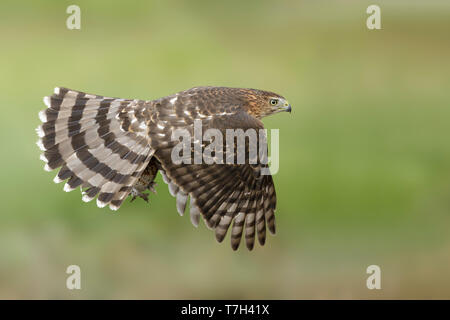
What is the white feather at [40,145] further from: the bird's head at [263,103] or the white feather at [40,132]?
the bird's head at [263,103]

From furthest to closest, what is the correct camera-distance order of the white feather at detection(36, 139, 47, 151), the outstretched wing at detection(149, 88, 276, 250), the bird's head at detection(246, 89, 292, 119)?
the bird's head at detection(246, 89, 292, 119) → the white feather at detection(36, 139, 47, 151) → the outstretched wing at detection(149, 88, 276, 250)

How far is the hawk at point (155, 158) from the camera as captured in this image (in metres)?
5.99

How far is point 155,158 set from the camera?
626cm

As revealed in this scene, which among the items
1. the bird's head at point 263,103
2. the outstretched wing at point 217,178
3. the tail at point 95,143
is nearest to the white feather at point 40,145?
the tail at point 95,143

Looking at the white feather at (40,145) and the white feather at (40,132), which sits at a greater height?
the white feather at (40,132)

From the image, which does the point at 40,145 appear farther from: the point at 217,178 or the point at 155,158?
the point at 217,178

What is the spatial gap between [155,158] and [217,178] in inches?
22.6

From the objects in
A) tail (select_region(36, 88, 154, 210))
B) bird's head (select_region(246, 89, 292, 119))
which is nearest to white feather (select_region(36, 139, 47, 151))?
tail (select_region(36, 88, 154, 210))

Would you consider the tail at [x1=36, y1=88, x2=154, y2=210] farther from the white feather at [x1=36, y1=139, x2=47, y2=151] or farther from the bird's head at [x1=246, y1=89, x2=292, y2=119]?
the bird's head at [x1=246, y1=89, x2=292, y2=119]

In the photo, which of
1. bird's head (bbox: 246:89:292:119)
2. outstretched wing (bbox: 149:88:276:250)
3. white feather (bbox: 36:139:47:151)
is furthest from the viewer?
bird's head (bbox: 246:89:292:119)

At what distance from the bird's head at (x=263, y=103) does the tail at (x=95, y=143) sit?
0.91m

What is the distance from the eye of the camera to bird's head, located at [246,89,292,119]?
21.7ft

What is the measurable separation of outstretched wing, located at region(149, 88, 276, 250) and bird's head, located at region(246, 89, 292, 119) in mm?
393

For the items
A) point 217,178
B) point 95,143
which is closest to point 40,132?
point 95,143
